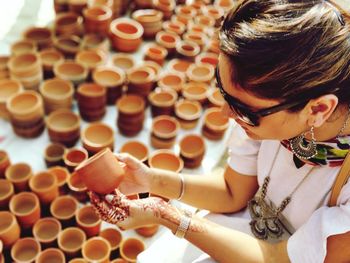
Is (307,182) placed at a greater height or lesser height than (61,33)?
greater

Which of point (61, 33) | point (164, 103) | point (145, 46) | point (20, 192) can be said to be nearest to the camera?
point (20, 192)

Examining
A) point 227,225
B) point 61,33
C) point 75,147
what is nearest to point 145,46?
point 61,33

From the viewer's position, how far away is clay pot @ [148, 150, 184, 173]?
206 cm

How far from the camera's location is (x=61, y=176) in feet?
6.63

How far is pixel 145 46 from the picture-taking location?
300cm

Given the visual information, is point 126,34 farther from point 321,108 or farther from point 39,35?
point 321,108

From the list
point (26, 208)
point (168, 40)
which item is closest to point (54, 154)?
point (26, 208)

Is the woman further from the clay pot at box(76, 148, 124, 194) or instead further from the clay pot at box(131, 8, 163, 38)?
the clay pot at box(131, 8, 163, 38)

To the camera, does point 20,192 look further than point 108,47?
No

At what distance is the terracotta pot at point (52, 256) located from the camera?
1713 millimetres

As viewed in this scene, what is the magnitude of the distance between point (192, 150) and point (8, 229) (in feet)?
3.31

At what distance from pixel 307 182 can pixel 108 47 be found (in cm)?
203

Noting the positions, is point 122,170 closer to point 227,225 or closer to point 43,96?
point 227,225

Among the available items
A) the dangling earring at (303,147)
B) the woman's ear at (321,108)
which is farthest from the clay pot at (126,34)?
the woman's ear at (321,108)
